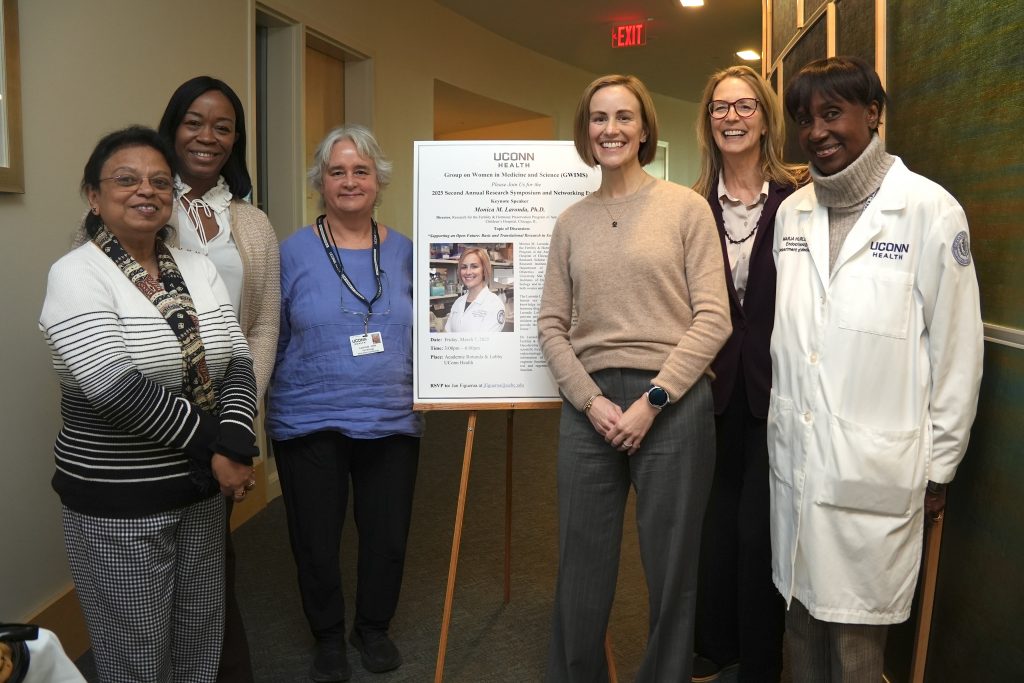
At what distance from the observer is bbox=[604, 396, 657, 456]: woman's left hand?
1.97 metres

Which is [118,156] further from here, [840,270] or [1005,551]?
[1005,551]

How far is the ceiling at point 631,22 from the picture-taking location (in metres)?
7.20

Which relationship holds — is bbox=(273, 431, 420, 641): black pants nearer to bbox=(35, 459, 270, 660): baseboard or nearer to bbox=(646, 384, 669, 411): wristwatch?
bbox=(35, 459, 270, 660): baseboard

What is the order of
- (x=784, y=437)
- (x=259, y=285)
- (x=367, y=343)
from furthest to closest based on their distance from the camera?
(x=367, y=343) < (x=259, y=285) < (x=784, y=437)

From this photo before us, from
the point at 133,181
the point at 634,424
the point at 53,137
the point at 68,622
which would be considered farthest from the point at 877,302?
the point at 68,622

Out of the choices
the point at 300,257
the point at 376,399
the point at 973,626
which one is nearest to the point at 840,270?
the point at 973,626

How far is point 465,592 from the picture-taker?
326 centimetres

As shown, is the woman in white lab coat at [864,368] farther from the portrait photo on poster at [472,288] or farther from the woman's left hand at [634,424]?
the portrait photo on poster at [472,288]

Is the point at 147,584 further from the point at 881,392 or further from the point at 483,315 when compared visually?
the point at 881,392

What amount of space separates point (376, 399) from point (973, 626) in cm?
169

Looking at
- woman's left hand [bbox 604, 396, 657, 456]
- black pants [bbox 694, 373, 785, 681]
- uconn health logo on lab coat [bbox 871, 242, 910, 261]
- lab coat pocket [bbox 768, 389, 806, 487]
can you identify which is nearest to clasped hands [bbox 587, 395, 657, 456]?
woman's left hand [bbox 604, 396, 657, 456]

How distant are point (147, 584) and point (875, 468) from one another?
165 centimetres

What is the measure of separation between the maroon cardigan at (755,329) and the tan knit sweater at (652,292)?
0.18 meters

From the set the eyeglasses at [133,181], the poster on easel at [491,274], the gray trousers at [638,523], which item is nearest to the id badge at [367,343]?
A: the poster on easel at [491,274]
